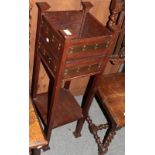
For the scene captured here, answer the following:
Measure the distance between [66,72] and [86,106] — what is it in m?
0.54

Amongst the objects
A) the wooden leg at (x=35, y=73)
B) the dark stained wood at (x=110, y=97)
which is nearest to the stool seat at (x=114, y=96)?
the dark stained wood at (x=110, y=97)

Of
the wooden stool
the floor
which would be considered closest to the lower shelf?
the wooden stool

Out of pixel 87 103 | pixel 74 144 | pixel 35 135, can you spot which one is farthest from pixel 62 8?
pixel 74 144

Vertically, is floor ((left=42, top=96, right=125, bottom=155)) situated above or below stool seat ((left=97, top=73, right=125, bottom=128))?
below

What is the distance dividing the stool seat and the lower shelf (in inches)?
9.6

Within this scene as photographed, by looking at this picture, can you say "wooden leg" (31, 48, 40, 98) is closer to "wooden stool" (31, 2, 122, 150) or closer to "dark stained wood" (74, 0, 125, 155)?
"wooden stool" (31, 2, 122, 150)

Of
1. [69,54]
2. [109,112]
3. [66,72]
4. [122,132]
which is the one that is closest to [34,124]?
[66,72]

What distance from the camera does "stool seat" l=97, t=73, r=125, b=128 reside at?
1.81 meters

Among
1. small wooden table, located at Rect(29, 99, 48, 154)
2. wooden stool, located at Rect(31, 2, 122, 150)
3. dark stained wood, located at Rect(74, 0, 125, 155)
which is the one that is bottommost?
dark stained wood, located at Rect(74, 0, 125, 155)

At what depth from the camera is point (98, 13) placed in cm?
192

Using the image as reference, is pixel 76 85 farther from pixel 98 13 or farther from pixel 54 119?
pixel 98 13

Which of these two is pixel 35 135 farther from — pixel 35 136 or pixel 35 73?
pixel 35 73

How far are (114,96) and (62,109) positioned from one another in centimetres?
44

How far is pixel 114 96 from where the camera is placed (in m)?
1.95
